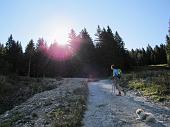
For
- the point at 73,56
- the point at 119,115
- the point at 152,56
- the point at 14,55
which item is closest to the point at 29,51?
the point at 14,55

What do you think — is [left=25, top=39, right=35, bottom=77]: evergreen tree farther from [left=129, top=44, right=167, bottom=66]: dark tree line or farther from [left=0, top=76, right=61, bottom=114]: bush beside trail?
[left=129, top=44, right=167, bottom=66]: dark tree line

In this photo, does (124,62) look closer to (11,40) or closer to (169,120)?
(11,40)

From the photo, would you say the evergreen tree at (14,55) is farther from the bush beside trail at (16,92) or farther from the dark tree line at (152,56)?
the dark tree line at (152,56)

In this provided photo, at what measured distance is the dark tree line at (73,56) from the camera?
90062 mm

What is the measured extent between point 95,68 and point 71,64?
8.19 m

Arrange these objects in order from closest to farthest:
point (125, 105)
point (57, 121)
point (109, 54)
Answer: point (57, 121)
point (125, 105)
point (109, 54)

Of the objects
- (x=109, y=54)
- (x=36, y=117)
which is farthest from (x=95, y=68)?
(x=36, y=117)

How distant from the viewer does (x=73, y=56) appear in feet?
301

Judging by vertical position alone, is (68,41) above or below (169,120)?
above

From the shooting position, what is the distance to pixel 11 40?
103 metres

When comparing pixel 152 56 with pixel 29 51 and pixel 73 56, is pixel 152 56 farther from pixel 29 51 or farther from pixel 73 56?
pixel 29 51

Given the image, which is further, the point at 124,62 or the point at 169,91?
the point at 124,62

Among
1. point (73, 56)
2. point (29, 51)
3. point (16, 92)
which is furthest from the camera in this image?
point (29, 51)

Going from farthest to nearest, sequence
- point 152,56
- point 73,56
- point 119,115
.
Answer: point 152,56, point 73,56, point 119,115
